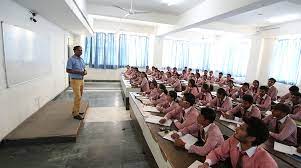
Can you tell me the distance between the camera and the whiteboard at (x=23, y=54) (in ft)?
10.5

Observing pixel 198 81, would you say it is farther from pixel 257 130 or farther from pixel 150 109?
pixel 257 130

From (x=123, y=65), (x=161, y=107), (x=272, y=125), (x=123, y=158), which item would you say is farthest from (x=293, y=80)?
(x=123, y=65)

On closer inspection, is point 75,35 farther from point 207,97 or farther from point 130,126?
point 207,97

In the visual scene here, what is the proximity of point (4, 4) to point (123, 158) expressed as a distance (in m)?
3.18

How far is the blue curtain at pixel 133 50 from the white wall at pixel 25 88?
4.07 metres

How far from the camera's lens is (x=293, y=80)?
275 inches

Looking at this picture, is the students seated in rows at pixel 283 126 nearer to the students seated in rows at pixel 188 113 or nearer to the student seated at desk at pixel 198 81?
the students seated in rows at pixel 188 113

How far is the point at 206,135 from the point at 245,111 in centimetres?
167

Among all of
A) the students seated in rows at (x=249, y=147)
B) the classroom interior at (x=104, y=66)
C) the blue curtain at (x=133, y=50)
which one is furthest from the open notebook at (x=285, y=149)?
the blue curtain at (x=133, y=50)

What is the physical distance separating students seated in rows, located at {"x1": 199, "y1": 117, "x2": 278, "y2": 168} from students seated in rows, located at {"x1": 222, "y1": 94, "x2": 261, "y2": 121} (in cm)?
159

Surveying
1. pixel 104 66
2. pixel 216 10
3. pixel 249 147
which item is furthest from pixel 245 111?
pixel 104 66

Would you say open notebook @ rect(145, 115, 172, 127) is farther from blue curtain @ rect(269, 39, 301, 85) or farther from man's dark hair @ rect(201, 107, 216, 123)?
blue curtain @ rect(269, 39, 301, 85)

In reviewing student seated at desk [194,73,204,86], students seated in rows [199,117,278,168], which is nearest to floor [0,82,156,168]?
students seated in rows [199,117,278,168]

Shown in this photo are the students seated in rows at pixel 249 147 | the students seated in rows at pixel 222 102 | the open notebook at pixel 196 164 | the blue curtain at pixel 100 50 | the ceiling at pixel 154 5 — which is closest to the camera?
the students seated in rows at pixel 249 147
